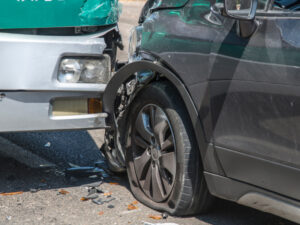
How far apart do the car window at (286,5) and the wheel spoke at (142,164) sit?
1.55 metres

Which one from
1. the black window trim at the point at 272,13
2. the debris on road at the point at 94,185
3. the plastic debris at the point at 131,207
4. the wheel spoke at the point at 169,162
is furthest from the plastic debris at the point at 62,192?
the black window trim at the point at 272,13

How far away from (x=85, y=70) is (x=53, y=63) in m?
0.32

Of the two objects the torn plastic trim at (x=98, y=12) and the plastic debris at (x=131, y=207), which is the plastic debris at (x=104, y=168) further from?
the torn plastic trim at (x=98, y=12)

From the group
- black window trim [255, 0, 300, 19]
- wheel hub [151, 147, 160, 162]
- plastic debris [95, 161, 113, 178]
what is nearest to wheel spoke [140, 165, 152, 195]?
wheel hub [151, 147, 160, 162]

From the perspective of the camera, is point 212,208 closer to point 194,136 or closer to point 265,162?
point 194,136

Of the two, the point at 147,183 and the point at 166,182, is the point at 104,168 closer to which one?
the point at 147,183

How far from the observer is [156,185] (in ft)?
14.6

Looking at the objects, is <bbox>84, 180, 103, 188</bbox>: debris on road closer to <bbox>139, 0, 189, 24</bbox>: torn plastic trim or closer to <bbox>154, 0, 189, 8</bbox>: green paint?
<bbox>139, 0, 189, 24</bbox>: torn plastic trim

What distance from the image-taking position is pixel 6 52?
4430mm

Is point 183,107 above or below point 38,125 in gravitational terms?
above

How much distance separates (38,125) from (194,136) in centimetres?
127

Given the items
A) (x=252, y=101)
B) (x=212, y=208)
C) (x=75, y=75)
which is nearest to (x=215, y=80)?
(x=252, y=101)

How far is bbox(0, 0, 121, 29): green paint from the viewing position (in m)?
4.45

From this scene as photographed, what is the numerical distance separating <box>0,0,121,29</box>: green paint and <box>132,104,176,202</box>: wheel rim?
847mm
